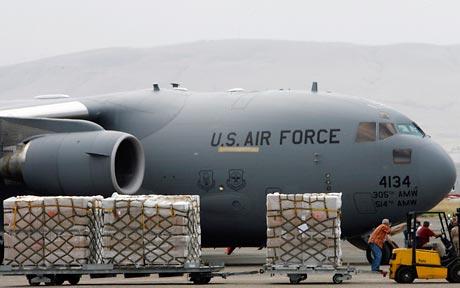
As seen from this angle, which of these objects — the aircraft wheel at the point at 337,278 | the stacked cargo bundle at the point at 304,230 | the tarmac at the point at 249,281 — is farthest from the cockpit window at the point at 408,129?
the aircraft wheel at the point at 337,278

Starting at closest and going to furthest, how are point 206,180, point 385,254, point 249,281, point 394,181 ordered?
1. point 249,281
2. point 394,181
3. point 385,254
4. point 206,180

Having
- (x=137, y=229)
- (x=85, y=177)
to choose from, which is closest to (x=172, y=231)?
(x=137, y=229)

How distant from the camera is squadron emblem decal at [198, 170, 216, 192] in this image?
3070 centimetres

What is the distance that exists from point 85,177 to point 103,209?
161 inches

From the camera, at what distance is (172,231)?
25.1 meters

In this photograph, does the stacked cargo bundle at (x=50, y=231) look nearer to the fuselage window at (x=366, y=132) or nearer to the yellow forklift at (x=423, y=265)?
the yellow forklift at (x=423, y=265)

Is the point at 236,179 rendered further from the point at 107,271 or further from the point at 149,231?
the point at 107,271

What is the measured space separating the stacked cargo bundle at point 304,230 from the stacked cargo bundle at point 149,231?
1461 mm

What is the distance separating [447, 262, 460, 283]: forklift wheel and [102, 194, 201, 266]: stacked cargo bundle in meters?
4.37

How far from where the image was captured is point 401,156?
97.9 ft

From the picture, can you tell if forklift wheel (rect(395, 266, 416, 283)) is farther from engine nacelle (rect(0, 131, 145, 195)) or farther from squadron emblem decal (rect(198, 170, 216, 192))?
engine nacelle (rect(0, 131, 145, 195))

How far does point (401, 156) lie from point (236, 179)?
3479 millimetres

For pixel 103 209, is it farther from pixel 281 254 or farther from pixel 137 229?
pixel 281 254

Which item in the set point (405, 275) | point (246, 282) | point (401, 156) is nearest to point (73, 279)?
point (246, 282)
